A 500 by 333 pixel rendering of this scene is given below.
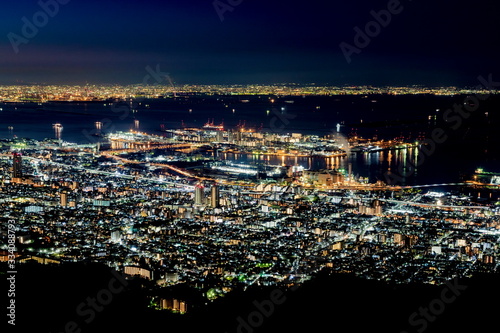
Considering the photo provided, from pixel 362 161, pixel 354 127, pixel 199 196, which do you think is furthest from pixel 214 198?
pixel 354 127

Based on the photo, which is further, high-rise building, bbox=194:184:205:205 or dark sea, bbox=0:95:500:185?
dark sea, bbox=0:95:500:185

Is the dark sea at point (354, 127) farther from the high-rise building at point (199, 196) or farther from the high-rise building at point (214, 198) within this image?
the high-rise building at point (199, 196)

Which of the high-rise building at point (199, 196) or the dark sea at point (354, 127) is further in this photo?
the dark sea at point (354, 127)

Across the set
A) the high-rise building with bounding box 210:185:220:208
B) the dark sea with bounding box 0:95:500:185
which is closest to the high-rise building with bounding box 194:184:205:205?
the high-rise building with bounding box 210:185:220:208

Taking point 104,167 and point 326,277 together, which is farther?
point 104,167

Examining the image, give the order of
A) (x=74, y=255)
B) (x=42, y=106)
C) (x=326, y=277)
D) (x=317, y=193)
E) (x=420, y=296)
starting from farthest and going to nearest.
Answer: (x=42, y=106)
(x=317, y=193)
(x=74, y=255)
(x=326, y=277)
(x=420, y=296)

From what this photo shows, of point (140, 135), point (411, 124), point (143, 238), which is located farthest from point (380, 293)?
point (411, 124)

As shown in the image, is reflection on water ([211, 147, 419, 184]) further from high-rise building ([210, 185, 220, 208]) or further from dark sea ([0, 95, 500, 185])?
high-rise building ([210, 185, 220, 208])

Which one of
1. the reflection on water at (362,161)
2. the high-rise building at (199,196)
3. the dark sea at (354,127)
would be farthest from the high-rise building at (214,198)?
the dark sea at (354,127)

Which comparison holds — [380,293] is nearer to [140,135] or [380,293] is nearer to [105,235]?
[105,235]

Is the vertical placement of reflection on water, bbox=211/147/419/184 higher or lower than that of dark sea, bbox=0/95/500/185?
lower

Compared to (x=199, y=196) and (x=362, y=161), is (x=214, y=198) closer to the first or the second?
(x=199, y=196)
